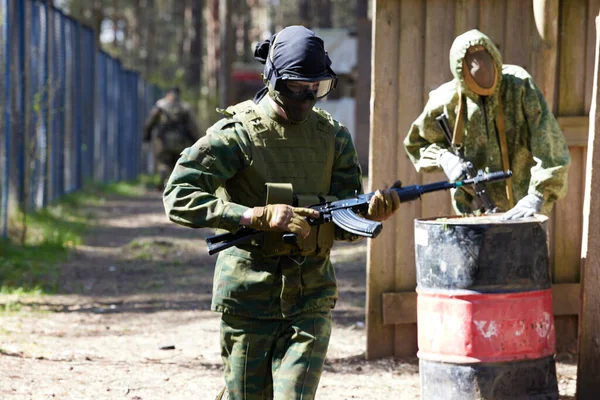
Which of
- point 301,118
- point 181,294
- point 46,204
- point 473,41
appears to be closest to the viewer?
point 301,118

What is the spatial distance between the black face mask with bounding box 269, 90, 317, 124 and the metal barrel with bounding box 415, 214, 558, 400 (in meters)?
1.16

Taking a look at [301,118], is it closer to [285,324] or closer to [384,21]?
[285,324]

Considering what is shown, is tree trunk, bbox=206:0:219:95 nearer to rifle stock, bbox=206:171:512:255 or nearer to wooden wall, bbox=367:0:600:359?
wooden wall, bbox=367:0:600:359

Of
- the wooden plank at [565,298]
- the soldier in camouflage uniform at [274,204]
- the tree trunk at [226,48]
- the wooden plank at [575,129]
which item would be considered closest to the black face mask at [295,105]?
the soldier in camouflage uniform at [274,204]

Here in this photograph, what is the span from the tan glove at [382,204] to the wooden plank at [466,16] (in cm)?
308

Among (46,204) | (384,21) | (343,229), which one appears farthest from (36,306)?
(46,204)

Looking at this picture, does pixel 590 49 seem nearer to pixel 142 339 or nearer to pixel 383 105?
pixel 383 105

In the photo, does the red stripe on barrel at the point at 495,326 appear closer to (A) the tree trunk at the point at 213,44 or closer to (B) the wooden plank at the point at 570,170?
(B) the wooden plank at the point at 570,170

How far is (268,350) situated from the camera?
14.2ft

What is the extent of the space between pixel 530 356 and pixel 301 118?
171 centimetres

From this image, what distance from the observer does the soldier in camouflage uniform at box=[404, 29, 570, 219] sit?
5.74 meters

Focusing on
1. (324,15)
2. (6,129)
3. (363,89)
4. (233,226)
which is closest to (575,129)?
(233,226)

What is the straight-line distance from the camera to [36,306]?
9102 mm

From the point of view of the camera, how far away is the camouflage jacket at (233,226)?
164 inches
